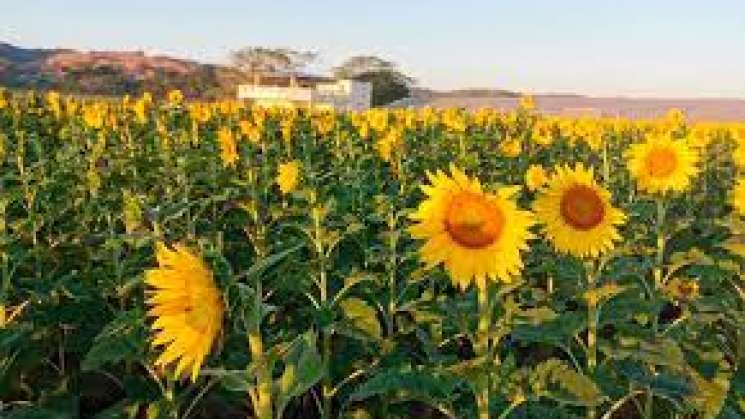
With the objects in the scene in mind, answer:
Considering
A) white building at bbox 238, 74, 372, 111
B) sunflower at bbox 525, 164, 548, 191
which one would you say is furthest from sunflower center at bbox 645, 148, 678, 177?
white building at bbox 238, 74, 372, 111

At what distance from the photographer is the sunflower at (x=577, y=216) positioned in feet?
13.3

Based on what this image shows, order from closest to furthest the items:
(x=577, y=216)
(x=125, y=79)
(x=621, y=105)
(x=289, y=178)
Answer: (x=577, y=216)
(x=289, y=178)
(x=621, y=105)
(x=125, y=79)

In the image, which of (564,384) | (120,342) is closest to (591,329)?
(564,384)

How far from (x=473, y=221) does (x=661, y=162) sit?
2.93 metres

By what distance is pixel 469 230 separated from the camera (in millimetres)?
3482

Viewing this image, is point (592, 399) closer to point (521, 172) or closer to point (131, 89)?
point (521, 172)

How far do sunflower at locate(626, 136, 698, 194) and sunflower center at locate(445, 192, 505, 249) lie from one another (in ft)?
9.00

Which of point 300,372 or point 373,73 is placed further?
point 373,73

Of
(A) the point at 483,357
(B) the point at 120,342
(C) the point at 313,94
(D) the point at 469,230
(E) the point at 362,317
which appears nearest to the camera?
(A) the point at 483,357

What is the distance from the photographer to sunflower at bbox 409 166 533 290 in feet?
11.1

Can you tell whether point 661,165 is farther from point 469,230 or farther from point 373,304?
point 469,230

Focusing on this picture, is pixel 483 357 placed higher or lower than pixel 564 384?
higher

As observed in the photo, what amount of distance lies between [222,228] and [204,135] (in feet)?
14.5

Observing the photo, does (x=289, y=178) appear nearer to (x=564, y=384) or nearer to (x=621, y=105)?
(x=564, y=384)
